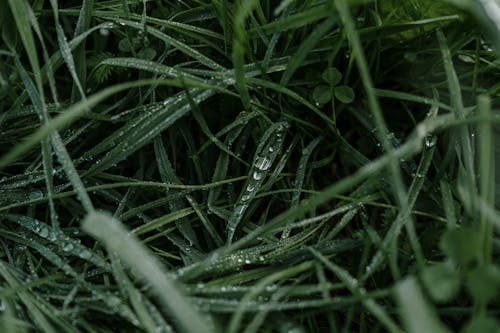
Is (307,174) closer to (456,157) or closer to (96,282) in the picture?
(456,157)

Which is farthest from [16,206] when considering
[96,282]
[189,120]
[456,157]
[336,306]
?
[456,157]

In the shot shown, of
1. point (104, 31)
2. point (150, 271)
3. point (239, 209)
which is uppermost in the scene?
point (104, 31)

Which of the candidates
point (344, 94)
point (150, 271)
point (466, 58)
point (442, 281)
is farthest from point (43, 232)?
point (466, 58)

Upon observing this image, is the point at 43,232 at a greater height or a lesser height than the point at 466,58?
lesser

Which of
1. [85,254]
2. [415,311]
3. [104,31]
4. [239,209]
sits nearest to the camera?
[415,311]

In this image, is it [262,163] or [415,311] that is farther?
[262,163]

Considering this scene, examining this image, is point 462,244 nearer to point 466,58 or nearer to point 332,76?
point 332,76

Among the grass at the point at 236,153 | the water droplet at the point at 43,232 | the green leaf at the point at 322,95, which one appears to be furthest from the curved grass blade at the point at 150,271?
the green leaf at the point at 322,95
